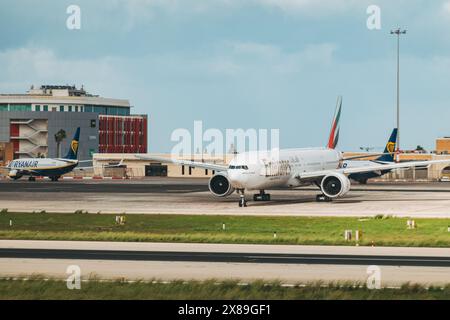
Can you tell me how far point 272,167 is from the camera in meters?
87.9

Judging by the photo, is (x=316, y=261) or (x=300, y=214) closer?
(x=316, y=261)

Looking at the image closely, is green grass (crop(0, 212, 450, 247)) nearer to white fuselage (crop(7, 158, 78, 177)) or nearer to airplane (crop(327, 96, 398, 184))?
airplane (crop(327, 96, 398, 184))

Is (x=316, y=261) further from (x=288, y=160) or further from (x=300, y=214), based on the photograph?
(x=288, y=160)

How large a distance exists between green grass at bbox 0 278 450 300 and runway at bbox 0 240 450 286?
2.09 meters

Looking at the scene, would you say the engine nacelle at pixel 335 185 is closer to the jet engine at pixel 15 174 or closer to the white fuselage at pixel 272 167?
the white fuselage at pixel 272 167

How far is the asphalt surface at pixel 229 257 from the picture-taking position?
42.2 m

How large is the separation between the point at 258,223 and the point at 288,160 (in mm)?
26580

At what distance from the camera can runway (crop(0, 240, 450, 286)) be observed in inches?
1473

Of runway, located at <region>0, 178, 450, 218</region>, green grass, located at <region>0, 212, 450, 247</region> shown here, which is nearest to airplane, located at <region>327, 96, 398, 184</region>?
runway, located at <region>0, 178, 450, 218</region>

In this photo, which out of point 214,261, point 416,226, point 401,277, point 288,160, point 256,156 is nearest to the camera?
point 401,277
